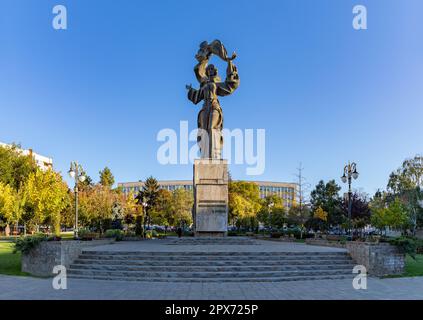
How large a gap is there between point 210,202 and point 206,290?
10.7 metres

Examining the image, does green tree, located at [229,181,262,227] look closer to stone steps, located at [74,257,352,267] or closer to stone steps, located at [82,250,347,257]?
stone steps, located at [82,250,347,257]

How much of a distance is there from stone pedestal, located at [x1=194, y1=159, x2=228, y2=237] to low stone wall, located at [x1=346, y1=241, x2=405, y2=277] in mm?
8617

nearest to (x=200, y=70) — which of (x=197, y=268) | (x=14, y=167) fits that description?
(x=197, y=268)

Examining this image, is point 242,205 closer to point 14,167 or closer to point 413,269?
point 14,167

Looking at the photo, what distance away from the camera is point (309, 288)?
10.9 meters

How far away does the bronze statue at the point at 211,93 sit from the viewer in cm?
2252

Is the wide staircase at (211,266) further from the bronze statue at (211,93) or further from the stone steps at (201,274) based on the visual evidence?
the bronze statue at (211,93)

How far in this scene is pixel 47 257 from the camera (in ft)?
44.4

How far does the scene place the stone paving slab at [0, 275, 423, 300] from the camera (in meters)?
9.61

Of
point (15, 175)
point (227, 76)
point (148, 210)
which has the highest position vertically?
point (227, 76)

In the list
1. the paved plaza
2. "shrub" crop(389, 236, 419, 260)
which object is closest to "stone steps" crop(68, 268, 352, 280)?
the paved plaza

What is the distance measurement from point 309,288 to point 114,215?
114ft
